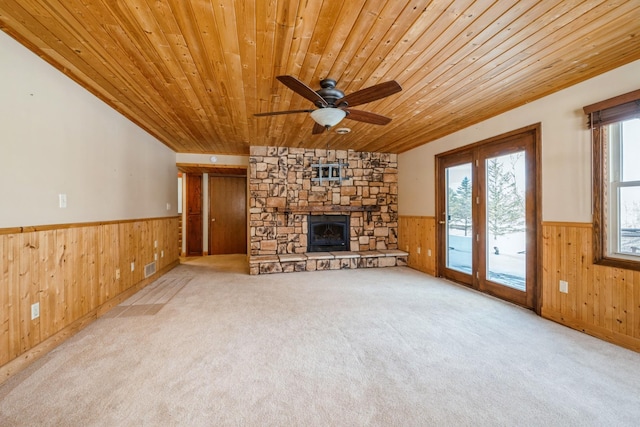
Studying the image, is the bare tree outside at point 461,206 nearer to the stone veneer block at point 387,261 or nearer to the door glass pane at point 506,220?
the door glass pane at point 506,220

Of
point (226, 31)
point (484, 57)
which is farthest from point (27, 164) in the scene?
point (484, 57)

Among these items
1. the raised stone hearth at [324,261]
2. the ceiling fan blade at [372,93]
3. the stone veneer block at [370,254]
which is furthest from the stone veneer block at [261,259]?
the ceiling fan blade at [372,93]

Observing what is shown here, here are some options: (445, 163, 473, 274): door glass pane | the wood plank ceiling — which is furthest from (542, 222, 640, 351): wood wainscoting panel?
the wood plank ceiling

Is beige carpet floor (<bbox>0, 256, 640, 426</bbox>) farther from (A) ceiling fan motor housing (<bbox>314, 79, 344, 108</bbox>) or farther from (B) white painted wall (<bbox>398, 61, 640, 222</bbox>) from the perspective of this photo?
(A) ceiling fan motor housing (<bbox>314, 79, 344, 108</bbox>)

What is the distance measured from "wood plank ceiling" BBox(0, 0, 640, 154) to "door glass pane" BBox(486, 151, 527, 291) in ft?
2.57

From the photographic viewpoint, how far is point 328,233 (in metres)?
5.62

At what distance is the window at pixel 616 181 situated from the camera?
227cm

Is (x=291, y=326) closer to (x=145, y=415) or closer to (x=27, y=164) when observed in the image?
(x=145, y=415)

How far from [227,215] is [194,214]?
816mm

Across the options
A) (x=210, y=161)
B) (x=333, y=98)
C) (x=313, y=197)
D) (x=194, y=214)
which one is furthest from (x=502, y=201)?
(x=194, y=214)

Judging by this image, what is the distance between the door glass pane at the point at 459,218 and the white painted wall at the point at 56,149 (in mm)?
4869

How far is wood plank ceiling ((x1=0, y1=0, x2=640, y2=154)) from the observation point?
5.41 feet

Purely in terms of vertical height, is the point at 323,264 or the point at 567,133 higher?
the point at 567,133

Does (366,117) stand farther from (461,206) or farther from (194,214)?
(194,214)
